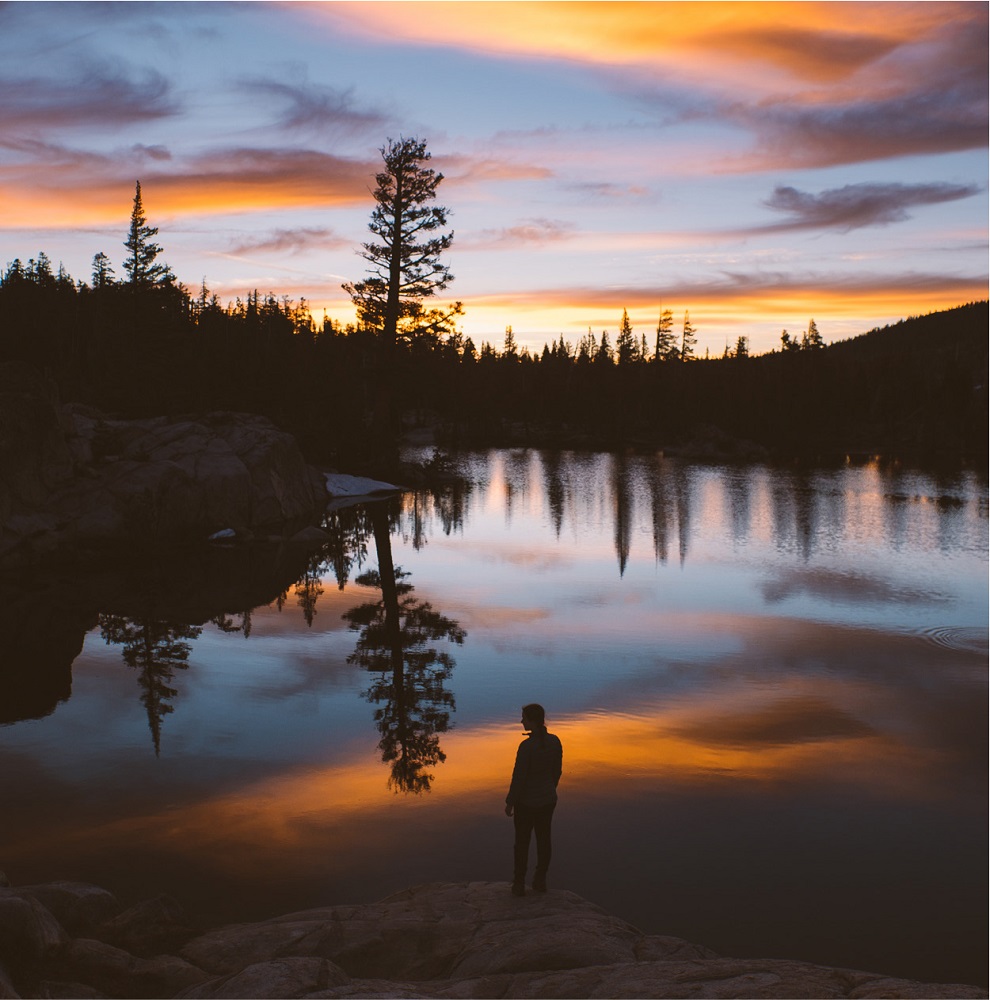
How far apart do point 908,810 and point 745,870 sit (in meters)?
3.20

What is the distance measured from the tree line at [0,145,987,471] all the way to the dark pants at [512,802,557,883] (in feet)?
154

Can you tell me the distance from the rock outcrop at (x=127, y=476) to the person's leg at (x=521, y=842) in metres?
24.1

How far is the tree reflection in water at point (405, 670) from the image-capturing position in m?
14.1

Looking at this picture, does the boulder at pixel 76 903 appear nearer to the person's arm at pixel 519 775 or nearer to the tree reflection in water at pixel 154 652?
the person's arm at pixel 519 775

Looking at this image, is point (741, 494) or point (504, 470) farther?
point (504, 470)

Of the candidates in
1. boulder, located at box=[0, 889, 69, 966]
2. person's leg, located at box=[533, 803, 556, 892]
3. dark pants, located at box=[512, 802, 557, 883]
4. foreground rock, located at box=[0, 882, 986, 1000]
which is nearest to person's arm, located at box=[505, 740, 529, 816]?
dark pants, located at box=[512, 802, 557, 883]

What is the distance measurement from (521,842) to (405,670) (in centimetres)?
976

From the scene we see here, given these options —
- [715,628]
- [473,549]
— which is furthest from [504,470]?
[715,628]

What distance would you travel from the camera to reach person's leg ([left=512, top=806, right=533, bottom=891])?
922 cm

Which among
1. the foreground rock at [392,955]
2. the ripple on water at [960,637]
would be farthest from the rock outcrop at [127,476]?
the ripple on water at [960,637]

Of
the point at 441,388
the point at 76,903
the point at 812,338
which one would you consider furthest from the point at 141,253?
the point at 812,338

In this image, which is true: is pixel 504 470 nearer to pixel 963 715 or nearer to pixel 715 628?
pixel 715 628

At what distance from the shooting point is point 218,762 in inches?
541

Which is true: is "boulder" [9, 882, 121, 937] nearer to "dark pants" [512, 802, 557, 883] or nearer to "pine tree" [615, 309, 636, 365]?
"dark pants" [512, 802, 557, 883]
